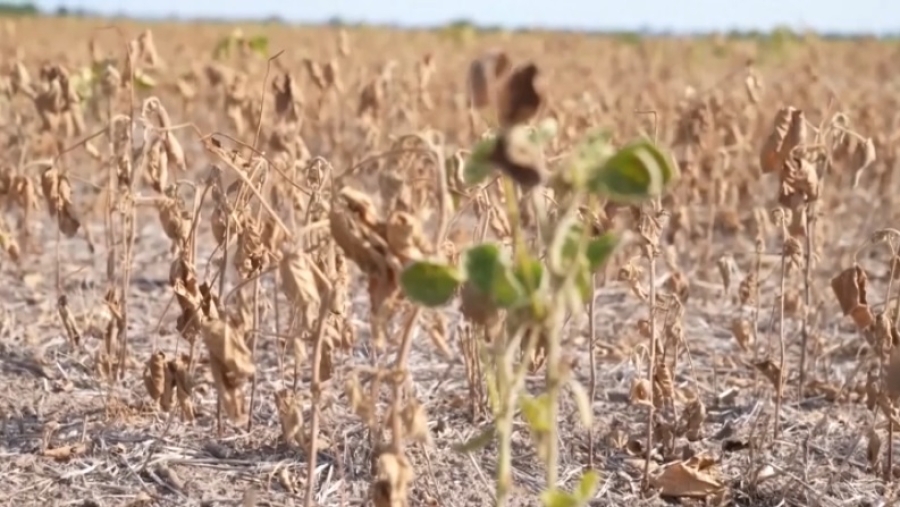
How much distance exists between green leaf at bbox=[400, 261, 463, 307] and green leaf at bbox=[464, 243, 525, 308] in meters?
0.02

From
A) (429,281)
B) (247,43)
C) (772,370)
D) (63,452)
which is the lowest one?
(63,452)

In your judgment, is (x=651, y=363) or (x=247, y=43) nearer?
(x=651, y=363)

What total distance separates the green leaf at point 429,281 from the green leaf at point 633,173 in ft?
0.54

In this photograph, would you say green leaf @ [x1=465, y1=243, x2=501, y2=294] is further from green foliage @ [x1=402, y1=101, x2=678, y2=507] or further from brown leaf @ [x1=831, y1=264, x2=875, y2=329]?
brown leaf @ [x1=831, y1=264, x2=875, y2=329]

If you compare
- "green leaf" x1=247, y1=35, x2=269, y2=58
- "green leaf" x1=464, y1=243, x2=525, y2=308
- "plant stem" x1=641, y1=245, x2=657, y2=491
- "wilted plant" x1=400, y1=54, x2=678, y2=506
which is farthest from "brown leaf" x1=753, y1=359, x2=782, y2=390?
"green leaf" x1=247, y1=35, x2=269, y2=58

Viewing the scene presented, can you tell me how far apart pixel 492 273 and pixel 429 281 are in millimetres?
67

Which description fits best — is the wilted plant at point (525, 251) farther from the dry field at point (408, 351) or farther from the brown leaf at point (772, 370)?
the brown leaf at point (772, 370)

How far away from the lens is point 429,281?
3.75ft

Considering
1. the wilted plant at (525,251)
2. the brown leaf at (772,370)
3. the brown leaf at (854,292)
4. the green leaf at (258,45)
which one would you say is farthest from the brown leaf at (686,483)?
the green leaf at (258,45)

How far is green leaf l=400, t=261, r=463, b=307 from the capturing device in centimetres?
114

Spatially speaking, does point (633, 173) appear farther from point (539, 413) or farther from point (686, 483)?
point (686, 483)

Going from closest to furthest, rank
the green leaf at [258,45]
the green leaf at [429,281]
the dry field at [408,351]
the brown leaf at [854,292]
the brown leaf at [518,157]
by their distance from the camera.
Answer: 1. the brown leaf at [518,157]
2. the green leaf at [429,281]
3. the dry field at [408,351]
4. the brown leaf at [854,292]
5. the green leaf at [258,45]

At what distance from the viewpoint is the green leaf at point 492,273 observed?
111 cm

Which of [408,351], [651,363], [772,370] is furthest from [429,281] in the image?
[772,370]
